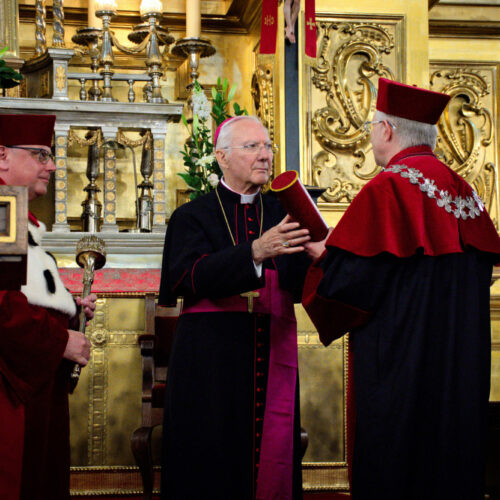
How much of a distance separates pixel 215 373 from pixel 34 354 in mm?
693

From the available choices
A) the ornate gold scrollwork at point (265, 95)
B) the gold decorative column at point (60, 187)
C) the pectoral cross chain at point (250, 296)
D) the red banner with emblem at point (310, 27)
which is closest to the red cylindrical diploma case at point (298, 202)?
the pectoral cross chain at point (250, 296)

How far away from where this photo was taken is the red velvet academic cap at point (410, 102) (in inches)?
112

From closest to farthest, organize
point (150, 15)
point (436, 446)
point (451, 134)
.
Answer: point (436, 446) → point (150, 15) → point (451, 134)

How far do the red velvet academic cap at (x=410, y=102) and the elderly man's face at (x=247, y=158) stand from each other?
1.92ft

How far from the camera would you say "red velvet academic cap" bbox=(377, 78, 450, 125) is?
284cm

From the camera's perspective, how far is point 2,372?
275cm

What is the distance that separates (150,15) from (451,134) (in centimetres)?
266

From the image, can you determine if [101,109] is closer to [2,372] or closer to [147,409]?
[147,409]

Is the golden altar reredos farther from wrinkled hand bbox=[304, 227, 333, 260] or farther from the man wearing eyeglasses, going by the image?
wrinkled hand bbox=[304, 227, 333, 260]

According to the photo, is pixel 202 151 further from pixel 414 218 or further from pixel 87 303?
pixel 414 218

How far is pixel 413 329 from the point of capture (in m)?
2.66

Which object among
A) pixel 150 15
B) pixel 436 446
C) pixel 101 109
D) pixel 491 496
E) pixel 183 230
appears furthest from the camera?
pixel 150 15

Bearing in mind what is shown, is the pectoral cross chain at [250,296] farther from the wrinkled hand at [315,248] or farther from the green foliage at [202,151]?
the green foliage at [202,151]

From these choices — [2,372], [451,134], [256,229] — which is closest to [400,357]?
[256,229]
